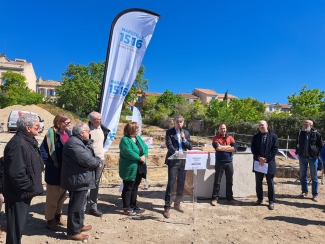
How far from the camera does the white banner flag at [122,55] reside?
15.6ft

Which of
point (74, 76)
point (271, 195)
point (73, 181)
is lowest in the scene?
point (271, 195)

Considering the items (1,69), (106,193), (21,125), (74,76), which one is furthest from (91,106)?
(21,125)

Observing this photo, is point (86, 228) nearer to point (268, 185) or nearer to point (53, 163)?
point (53, 163)

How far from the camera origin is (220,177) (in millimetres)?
5172

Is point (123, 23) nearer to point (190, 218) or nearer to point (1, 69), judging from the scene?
point (190, 218)

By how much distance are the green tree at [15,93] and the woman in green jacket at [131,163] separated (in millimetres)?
41646

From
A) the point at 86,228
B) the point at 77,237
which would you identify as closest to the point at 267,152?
the point at 86,228

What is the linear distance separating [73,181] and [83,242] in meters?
0.93

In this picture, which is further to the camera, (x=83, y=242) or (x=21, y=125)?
(x=83, y=242)

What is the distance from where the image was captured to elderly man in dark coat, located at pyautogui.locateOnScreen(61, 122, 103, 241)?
10.6 feet

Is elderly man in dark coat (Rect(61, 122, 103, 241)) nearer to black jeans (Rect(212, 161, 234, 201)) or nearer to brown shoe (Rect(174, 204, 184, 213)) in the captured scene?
brown shoe (Rect(174, 204, 184, 213))

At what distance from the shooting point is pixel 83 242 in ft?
11.3

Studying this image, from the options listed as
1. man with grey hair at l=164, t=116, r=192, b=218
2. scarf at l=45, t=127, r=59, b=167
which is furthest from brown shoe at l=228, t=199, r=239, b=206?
scarf at l=45, t=127, r=59, b=167

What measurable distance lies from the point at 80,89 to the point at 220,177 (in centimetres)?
4051
